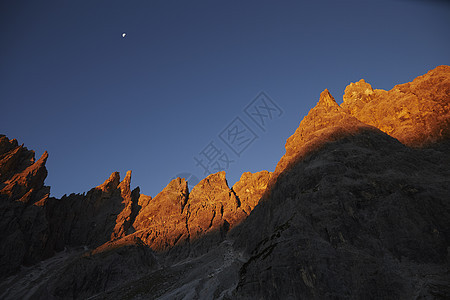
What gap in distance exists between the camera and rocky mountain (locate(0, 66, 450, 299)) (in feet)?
111

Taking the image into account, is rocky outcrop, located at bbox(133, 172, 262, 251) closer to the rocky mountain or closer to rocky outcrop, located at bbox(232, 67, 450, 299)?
the rocky mountain

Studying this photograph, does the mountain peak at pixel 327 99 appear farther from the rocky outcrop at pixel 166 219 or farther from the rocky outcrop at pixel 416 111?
the rocky outcrop at pixel 166 219

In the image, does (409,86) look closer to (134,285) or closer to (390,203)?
(390,203)

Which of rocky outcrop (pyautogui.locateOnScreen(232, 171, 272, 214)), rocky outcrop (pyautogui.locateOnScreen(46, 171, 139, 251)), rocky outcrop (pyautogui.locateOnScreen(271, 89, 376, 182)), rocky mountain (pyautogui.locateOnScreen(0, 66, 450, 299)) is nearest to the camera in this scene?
rocky mountain (pyautogui.locateOnScreen(0, 66, 450, 299))

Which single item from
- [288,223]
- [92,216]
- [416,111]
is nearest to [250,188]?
[416,111]

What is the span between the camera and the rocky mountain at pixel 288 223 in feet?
111

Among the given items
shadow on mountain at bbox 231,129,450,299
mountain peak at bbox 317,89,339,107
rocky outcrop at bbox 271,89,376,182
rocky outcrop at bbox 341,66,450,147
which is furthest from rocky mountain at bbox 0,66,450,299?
mountain peak at bbox 317,89,339,107

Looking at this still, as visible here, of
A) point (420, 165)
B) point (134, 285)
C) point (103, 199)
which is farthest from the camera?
point (103, 199)

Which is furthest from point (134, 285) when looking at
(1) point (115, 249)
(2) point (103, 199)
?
(2) point (103, 199)

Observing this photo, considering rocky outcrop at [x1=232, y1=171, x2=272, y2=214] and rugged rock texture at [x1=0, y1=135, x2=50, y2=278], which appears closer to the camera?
rugged rock texture at [x1=0, y1=135, x2=50, y2=278]

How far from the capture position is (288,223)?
148ft

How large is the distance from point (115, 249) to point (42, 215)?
43492 millimetres

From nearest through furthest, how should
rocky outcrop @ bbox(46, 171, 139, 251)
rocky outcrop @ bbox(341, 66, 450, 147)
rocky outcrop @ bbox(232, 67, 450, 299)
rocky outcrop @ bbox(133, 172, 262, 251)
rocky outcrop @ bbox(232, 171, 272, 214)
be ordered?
rocky outcrop @ bbox(232, 67, 450, 299) < rocky outcrop @ bbox(341, 66, 450, 147) < rocky outcrop @ bbox(133, 172, 262, 251) < rocky outcrop @ bbox(46, 171, 139, 251) < rocky outcrop @ bbox(232, 171, 272, 214)

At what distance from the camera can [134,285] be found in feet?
220
